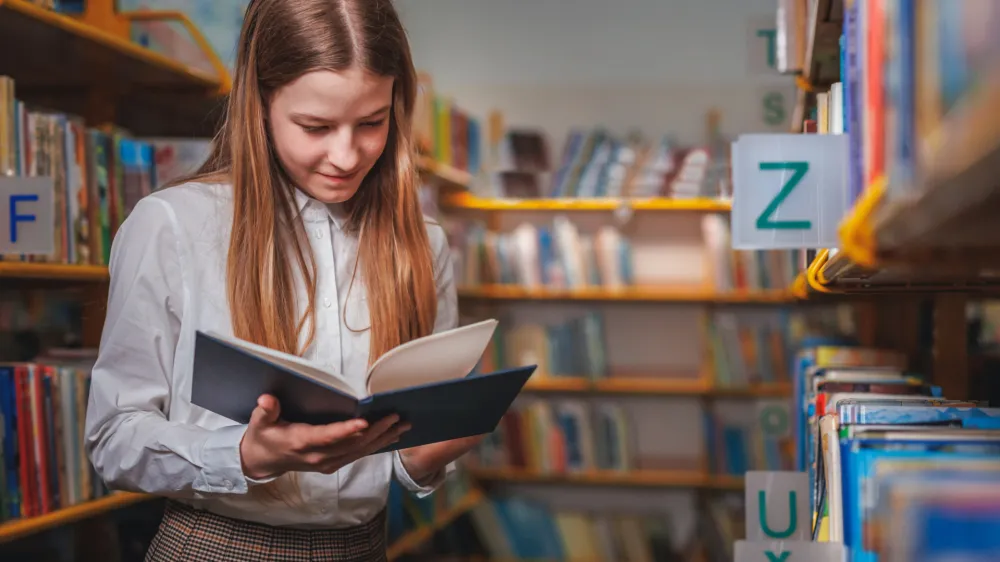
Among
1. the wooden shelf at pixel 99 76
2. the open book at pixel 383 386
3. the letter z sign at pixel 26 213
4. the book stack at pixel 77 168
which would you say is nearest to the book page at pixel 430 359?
the open book at pixel 383 386

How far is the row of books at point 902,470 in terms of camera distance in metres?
0.53

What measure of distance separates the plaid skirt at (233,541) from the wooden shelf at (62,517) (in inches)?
19.9

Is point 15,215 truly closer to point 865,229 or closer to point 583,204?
point 865,229

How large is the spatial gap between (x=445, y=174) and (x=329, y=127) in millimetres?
2754

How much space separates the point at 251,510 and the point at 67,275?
87 centimetres

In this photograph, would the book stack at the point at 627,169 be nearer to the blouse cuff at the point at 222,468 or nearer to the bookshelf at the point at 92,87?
the bookshelf at the point at 92,87

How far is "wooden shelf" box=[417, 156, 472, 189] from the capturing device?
3.78m

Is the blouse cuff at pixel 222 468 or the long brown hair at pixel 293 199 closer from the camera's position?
the blouse cuff at pixel 222 468

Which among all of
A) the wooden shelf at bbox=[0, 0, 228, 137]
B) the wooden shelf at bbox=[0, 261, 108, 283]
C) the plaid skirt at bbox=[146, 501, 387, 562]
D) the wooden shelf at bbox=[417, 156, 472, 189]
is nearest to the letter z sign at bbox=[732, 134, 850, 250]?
the plaid skirt at bbox=[146, 501, 387, 562]

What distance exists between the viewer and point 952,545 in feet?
1.73

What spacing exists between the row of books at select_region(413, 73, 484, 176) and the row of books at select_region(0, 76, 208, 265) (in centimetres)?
144

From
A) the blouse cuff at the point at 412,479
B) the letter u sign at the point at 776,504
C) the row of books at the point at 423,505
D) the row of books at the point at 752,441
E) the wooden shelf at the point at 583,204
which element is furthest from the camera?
the wooden shelf at the point at 583,204

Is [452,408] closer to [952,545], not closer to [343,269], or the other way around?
[343,269]

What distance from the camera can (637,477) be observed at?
14.4 feet
